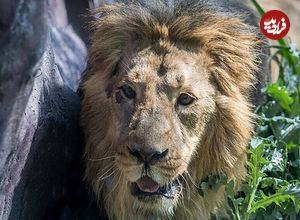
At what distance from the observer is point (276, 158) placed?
12.4ft

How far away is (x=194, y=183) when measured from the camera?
344cm

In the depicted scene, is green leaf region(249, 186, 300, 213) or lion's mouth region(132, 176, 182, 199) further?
green leaf region(249, 186, 300, 213)

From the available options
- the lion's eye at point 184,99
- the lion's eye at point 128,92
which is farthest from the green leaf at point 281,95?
the lion's eye at point 128,92

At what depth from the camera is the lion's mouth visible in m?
3.15

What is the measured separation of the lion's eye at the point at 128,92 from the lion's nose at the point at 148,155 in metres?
0.43

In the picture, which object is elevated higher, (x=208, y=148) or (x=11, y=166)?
(x=11, y=166)

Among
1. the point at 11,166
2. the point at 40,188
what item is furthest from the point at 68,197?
the point at 11,166

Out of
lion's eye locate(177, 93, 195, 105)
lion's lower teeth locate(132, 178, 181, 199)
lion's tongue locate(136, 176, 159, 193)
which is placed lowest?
lion's lower teeth locate(132, 178, 181, 199)

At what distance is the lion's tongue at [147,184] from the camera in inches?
124

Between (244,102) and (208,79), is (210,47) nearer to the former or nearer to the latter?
(208,79)

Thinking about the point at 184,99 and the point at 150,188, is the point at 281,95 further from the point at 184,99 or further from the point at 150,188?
the point at 150,188

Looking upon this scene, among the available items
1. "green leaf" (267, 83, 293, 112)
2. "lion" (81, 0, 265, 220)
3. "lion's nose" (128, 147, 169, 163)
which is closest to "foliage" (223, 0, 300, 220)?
"green leaf" (267, 83, 293, 112)

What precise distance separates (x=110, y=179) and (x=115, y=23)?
3.96 ft

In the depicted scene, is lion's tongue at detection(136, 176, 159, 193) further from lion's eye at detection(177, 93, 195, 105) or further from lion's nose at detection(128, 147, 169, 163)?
lion's eye at detection(177, 93, 195, 105)
